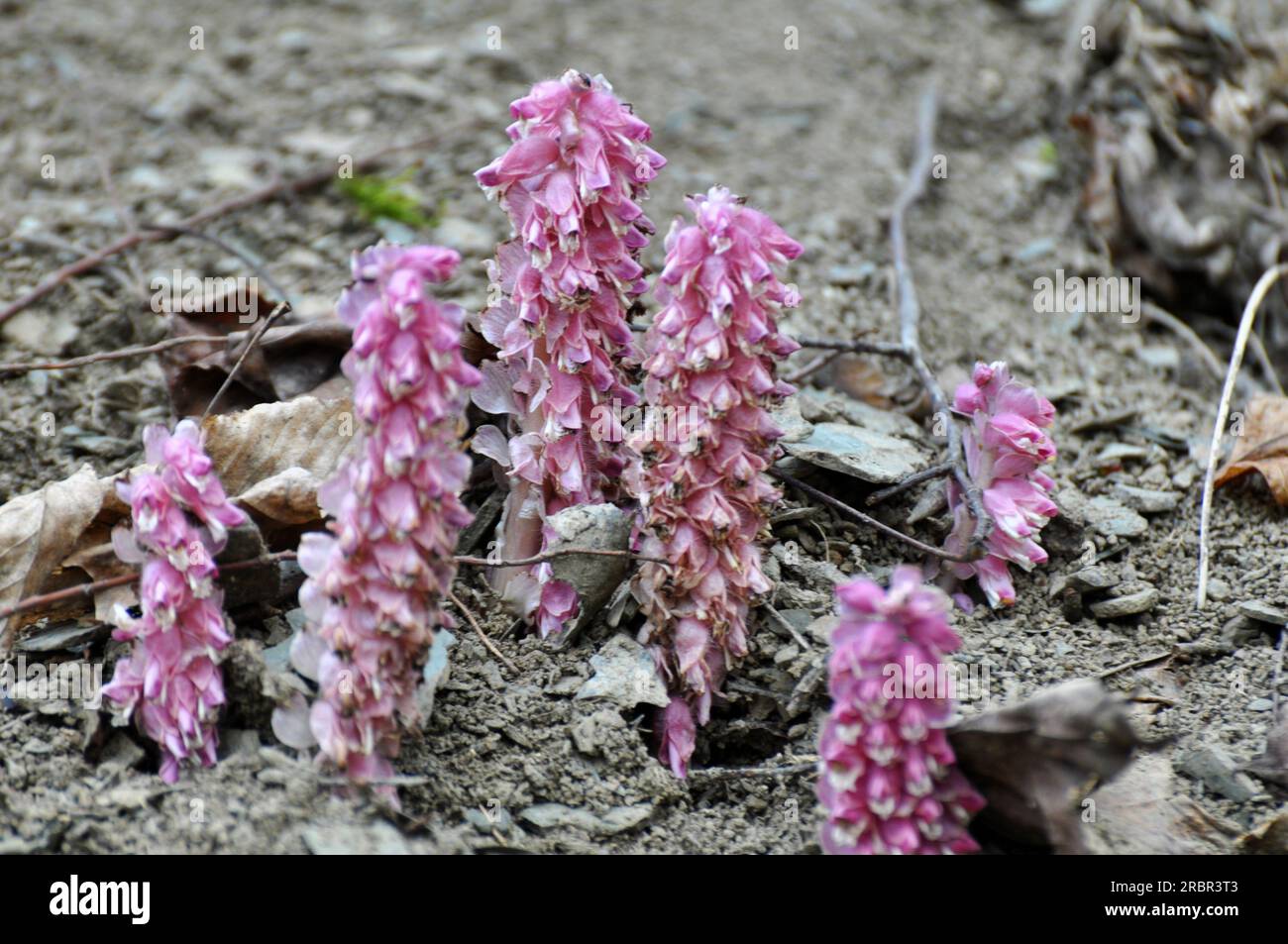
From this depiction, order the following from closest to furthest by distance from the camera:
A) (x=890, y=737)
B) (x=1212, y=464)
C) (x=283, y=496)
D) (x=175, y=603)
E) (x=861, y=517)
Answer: (x=890, y=737)
(x=175, y=603)
(x=283, y=496)
(x=861, y=517)
(x=1212, y=464)

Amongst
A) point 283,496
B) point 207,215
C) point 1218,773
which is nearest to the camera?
point 1218,773

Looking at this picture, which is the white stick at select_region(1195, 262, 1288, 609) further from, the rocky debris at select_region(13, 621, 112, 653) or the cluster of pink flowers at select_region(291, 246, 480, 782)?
the rocky debris at select_region(13, 621, 112, 653)

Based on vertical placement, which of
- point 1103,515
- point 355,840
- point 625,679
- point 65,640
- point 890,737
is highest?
point 1103,515

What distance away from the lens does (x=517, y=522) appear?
2.74 metres

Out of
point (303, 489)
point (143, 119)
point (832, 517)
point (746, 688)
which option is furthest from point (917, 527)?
point (143, 119)

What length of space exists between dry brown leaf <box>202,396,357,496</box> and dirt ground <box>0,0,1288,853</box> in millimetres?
332

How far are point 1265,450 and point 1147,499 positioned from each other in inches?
12.5

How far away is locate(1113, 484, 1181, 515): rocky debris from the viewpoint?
10.9ft

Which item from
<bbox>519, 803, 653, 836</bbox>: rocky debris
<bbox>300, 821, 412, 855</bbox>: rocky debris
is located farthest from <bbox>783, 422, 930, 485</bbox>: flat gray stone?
<bbox>300, 821, 412, 855</bbox>: rocky debris

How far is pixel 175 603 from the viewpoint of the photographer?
2.27 metres

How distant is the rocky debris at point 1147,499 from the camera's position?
3.31m

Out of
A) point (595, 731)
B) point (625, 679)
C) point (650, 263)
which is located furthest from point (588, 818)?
point (650, 263)

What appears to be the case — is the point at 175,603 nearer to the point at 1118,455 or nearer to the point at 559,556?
the point at 559,556
